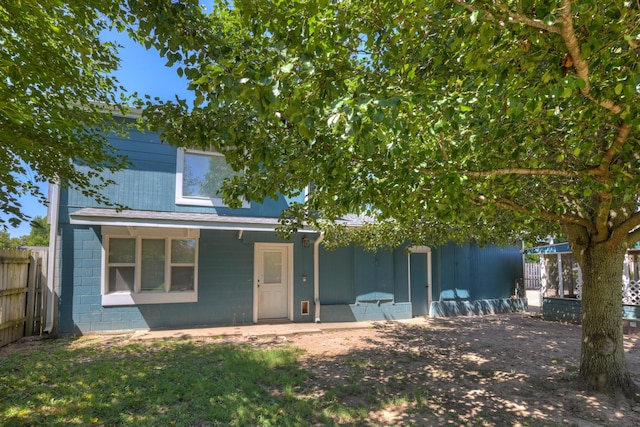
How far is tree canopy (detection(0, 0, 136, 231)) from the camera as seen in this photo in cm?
407

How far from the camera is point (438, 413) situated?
4328 mm

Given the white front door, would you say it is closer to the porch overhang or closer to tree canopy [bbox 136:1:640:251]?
the porch overhang

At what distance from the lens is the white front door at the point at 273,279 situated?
993cm

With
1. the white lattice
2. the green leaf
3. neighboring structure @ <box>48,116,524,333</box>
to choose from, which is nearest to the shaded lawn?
neighboring structure @ <box>48,116,524,333</box>

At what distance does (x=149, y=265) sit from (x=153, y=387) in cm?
446

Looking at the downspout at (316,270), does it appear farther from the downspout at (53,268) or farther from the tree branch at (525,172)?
the tree branch at (525,172)

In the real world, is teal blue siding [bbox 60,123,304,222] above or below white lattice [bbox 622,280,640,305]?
above

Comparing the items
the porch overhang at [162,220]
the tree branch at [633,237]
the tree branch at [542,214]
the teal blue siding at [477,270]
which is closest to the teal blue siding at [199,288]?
the porch overhang at [162,220]

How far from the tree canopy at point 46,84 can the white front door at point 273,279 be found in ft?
16.3

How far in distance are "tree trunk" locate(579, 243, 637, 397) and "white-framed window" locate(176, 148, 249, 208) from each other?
725 centimetres

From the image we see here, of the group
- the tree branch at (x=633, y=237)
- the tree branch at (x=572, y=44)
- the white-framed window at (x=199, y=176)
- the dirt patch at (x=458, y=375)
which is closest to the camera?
the tree branch at (x=572, y=44)

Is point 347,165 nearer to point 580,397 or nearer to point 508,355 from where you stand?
point 580,397

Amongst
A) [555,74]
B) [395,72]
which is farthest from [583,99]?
[395,72]

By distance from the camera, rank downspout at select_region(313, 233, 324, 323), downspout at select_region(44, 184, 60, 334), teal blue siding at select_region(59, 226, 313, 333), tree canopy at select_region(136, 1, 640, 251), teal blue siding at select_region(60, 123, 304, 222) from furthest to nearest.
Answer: downspout at select_region(313, 233, 324, 323)
teal blue siding at select_region(60, 123, 304, 222)
teal blue siding at select_region(59, 226, 313, 333)
downspout at select_region(44, 184, 60, 334)
tree canopy at select_region(136, 1, 640, 251)
